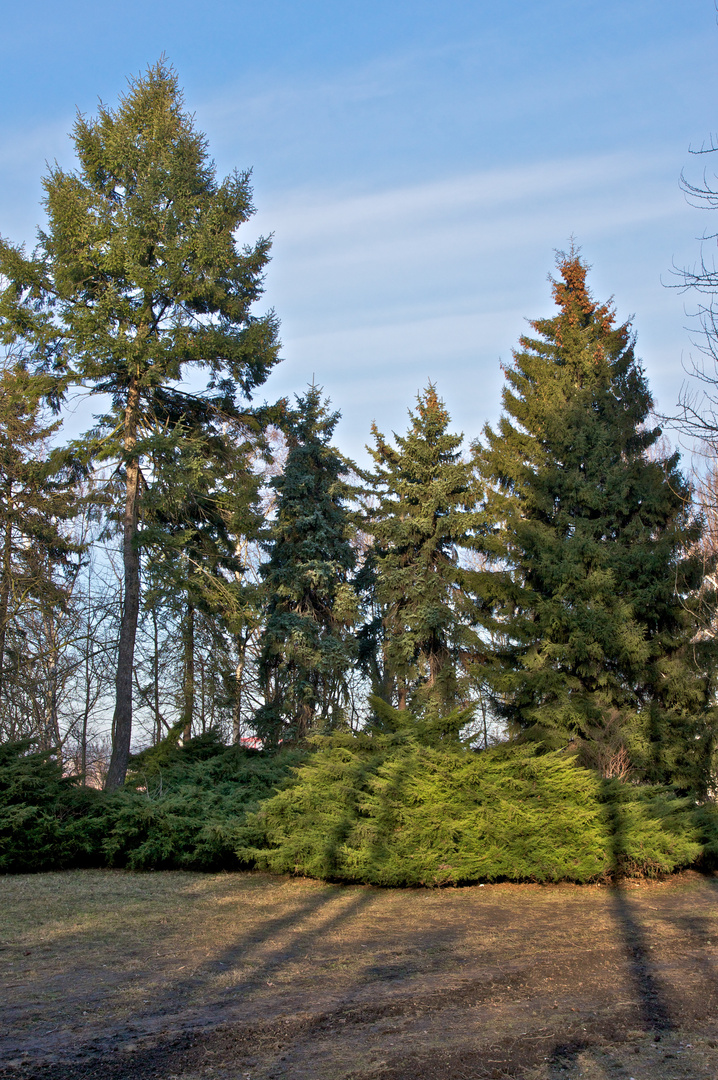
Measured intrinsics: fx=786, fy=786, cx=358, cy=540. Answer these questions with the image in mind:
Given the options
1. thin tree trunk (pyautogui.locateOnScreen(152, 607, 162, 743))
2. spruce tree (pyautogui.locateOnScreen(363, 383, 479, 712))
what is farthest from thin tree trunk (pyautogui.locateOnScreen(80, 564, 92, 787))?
spruce tree (pyautogui.locateOnScreen(363, 383, 479, 712))

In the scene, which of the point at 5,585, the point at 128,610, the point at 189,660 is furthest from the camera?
the point at 189,660

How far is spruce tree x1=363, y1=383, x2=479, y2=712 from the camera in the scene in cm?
1975

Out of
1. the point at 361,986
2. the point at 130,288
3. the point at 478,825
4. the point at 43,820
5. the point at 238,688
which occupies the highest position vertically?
the point at 130,288

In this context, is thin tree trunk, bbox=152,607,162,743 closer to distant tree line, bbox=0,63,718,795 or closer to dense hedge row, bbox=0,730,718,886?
distant tree line, bbox=0,63,718,795

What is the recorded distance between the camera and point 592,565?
17328mm

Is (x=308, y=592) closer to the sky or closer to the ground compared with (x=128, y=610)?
closer to the sky

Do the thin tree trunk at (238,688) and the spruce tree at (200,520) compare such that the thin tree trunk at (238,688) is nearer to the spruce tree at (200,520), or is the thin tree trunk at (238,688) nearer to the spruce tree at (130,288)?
the spruce tree at (200,520)

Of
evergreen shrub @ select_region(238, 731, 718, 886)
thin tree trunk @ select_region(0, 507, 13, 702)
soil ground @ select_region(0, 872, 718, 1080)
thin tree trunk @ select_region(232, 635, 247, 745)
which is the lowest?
soil ground @ select_region(0, 872, 718, 1080)

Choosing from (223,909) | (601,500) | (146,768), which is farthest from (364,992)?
(601,500)

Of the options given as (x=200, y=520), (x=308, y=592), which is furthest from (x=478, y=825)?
(x=308, y=592)

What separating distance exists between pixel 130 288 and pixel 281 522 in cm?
763

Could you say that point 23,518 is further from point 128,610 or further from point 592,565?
point 592,565

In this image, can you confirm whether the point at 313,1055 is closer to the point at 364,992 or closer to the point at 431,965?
the point at 364,992

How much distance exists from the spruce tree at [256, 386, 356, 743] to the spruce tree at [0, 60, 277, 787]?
406cm
